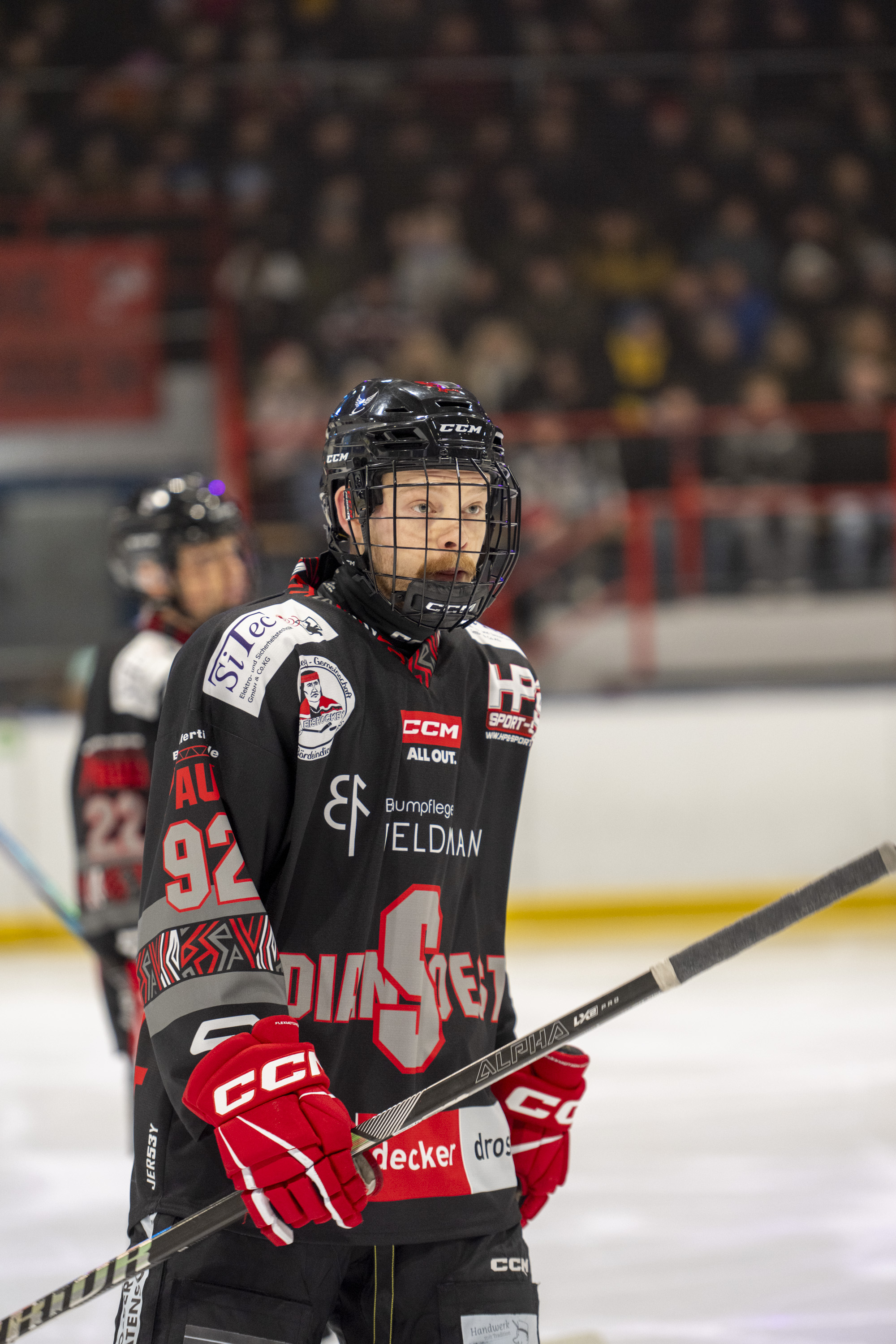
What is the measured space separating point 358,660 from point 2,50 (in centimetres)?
780

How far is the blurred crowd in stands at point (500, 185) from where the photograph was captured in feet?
24.5

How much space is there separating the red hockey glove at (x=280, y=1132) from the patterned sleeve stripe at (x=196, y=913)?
9 cm

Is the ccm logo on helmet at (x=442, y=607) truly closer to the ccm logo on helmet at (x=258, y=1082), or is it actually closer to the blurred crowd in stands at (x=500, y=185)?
the ccm logo on helmet at (x=258, y=1082)

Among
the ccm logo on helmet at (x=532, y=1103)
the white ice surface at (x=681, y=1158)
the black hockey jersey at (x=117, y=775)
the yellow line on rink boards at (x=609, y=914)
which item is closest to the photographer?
the ccm logo on helmet at (x=532, y=1103)

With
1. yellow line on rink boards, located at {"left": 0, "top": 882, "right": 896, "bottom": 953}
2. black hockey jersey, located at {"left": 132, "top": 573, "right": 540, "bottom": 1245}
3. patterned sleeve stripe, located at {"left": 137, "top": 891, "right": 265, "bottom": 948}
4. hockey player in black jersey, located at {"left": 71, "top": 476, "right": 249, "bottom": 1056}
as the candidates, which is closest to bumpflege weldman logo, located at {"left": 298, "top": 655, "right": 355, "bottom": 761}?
black hockey jersey, located at {"left": 132, "top": 573, "right": 540, "bottom": 1245}

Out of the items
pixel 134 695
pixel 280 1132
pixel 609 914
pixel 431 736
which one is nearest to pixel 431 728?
pixel 431 736

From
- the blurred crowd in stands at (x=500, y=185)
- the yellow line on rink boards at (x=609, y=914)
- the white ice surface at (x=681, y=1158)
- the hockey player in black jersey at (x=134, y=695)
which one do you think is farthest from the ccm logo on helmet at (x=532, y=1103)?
the blurred crowd in stands at (x=500, y=185)

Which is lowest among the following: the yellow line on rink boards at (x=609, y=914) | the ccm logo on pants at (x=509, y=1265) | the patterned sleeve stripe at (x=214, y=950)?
the ccm logo on pants at (x=509, y=1265)

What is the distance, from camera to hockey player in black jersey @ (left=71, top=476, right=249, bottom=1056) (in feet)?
8.25

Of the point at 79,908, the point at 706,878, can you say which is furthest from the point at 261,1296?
the point at 706,878

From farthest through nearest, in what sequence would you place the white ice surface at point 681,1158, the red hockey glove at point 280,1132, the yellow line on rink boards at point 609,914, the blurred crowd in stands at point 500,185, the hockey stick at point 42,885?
the blurred crowd in stands at point 500,185 → the yellow line on rink boards at point 609,914 → the hockey stick at point 42,885 → the white ice surface at point 681,1158 → the red hockey glove at point 280,1132

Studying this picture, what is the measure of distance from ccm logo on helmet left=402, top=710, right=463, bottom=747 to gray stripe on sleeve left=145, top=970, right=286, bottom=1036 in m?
0.23

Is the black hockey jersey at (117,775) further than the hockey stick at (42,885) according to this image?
No

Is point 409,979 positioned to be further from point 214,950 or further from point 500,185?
point 500,185
